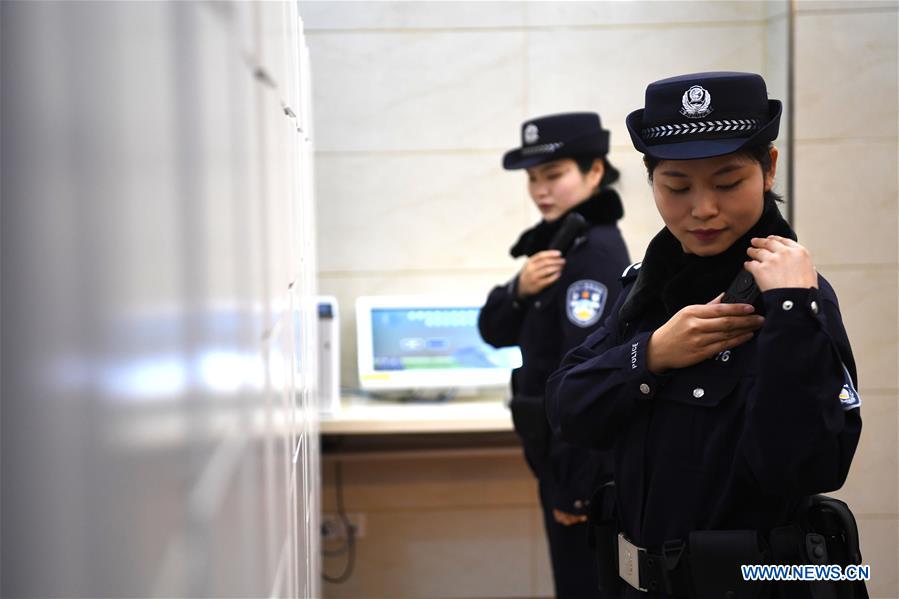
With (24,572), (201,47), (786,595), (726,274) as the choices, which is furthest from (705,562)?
(24,572)

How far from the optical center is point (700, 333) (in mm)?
1197

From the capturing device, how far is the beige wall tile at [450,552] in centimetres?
367

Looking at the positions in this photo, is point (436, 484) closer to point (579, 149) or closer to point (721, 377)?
point (579, 149)

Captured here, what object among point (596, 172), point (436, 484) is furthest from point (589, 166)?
point (436, 484)

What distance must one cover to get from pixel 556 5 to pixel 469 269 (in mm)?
997

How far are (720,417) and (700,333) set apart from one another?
105 mm

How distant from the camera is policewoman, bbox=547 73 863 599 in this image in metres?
1.07

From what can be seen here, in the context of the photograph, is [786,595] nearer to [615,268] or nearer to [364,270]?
[615,268]

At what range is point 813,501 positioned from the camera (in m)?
1.22

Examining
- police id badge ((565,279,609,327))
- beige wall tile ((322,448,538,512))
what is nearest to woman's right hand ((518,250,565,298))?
police id badge ((565,279,609,327))

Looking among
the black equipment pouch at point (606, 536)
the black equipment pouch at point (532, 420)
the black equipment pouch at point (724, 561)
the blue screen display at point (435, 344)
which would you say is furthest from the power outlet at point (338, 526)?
the black equipment pouch at point (724, 561)

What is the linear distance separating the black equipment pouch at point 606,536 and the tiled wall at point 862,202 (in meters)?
0.40

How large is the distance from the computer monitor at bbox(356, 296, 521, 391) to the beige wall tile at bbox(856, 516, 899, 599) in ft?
6.36

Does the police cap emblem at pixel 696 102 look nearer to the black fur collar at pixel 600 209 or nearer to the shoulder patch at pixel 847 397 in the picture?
the shoulder patch at pixel 847 397
